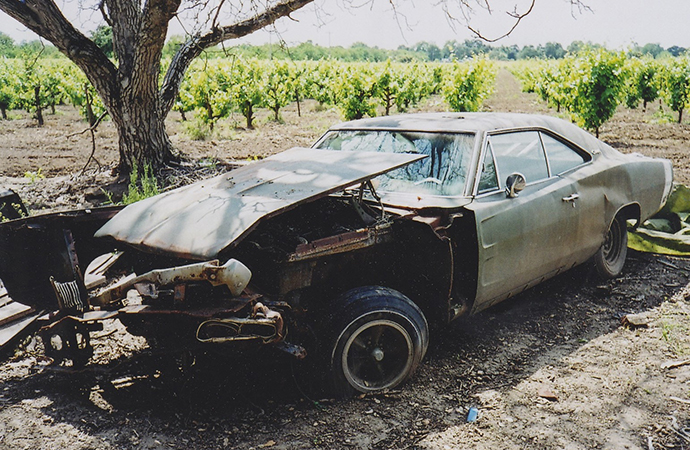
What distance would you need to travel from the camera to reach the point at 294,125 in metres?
22.0

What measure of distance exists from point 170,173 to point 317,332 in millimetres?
6757

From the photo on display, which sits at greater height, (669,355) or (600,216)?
(600,216)

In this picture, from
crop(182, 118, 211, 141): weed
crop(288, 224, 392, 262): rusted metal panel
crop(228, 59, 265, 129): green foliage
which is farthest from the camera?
crop(228, 59, 265, 129): green foliage

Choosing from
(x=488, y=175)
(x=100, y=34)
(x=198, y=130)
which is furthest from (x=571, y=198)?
(x=198, y=130)

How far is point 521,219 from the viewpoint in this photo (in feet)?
13.5

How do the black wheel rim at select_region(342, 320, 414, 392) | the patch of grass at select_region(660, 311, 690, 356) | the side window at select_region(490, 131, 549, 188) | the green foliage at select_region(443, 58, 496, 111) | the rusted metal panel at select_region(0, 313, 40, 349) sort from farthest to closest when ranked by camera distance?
the green foliage at select_region(443, 58, 496, 111) < the side window at select_region(490, 131, 549, 188) < the patch of grass at select_region(660, 311, 690, 356) < the rusted metal panel at select_region(0, 313, 40, 349) < the black wheel rim at select_region(342, 320, 414, 392)


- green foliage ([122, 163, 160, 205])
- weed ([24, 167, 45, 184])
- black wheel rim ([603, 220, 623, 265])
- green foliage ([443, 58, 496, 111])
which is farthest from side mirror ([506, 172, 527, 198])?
green foliage ([443, 58, 496, 111])

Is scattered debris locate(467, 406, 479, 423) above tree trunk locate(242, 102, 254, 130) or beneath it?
beneath

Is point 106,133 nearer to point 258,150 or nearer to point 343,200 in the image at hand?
point 258,150

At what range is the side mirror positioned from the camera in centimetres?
406

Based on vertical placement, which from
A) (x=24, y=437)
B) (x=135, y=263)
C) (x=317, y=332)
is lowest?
(x=24, y=437)

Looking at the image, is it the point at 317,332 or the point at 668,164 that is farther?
the point at 668,164

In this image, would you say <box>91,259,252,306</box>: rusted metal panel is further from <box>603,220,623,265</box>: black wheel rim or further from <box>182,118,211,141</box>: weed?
<box>182,118,211,141</box>: weed

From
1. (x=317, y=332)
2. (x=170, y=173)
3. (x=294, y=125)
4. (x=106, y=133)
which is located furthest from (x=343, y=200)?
(x=294, y=125)
